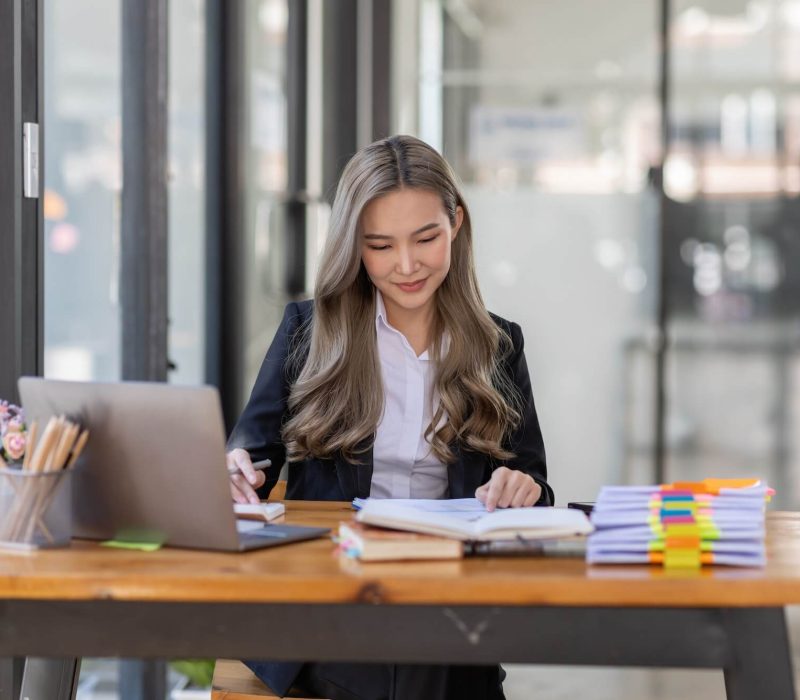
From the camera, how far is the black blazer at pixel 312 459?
86.7 inches

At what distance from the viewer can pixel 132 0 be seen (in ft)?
10.2

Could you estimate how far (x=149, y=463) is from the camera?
154 cm

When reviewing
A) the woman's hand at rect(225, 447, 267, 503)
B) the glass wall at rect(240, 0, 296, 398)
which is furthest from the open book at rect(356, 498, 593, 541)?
the glass wall at rect(240, 0, 296, 398)

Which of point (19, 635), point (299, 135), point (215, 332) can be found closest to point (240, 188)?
point (215, 332)

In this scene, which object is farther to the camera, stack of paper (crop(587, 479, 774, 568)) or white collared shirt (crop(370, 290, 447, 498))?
white collared shirt (crop(370, 290, 447, 498))

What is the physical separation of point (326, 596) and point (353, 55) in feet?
12.4

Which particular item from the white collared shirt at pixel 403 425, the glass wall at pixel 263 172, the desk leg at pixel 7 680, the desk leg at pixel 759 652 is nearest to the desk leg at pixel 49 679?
the desk leg at pixel 7 680

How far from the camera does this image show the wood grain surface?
4.58 ft

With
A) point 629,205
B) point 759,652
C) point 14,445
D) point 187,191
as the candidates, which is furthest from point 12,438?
point 629,205

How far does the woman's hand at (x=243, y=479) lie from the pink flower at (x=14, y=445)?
15.3 inches

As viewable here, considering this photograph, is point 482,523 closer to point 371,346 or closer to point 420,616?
point 420,616

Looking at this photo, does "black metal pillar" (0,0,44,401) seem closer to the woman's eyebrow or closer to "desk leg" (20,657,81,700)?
"desk leg" (20,657,81,700)

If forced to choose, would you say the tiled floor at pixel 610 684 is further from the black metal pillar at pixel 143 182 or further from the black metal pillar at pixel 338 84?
the black metal pillar at pixel 338 84

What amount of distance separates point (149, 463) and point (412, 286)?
74 centimetres
